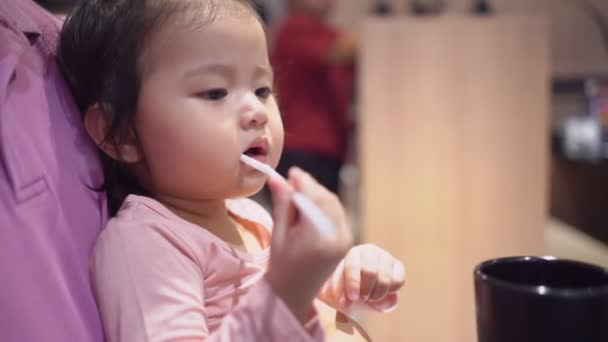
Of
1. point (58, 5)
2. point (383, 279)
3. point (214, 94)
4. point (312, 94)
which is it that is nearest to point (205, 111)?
point (214, 94)

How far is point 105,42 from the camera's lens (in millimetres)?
654

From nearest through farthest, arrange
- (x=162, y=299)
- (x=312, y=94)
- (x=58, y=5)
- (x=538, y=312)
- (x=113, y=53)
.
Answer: (x=538, y=312) → (x=162, y=299) → (x=113, y=53) → (x=58, y=5) → (x=312, y=94)

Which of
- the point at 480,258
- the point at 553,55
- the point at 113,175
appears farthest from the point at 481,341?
the point at 553,55

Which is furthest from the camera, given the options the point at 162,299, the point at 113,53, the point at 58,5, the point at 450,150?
the point at 450,150

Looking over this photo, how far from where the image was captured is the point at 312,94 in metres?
2.56

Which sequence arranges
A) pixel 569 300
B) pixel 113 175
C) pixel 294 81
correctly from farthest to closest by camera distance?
pixel 294 81, pixel 113 175, pixel 569 300

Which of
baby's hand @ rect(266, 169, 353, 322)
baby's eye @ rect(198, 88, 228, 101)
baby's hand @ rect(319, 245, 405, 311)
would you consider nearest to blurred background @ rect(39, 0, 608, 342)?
baby's hand @ rect(319, 245, 405, 311)

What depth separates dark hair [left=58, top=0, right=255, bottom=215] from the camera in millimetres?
641

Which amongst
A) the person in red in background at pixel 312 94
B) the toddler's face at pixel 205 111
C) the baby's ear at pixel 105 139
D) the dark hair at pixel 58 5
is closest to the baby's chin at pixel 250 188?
the toddler's face at pixel 205 111

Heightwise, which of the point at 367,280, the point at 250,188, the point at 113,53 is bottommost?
the point at 367,280

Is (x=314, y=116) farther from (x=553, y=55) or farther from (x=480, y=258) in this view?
(x=553, y=55)

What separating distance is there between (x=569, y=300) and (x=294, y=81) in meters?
2.13

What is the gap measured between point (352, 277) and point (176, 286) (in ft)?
0.62

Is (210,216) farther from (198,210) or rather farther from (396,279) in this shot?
(396,279)
